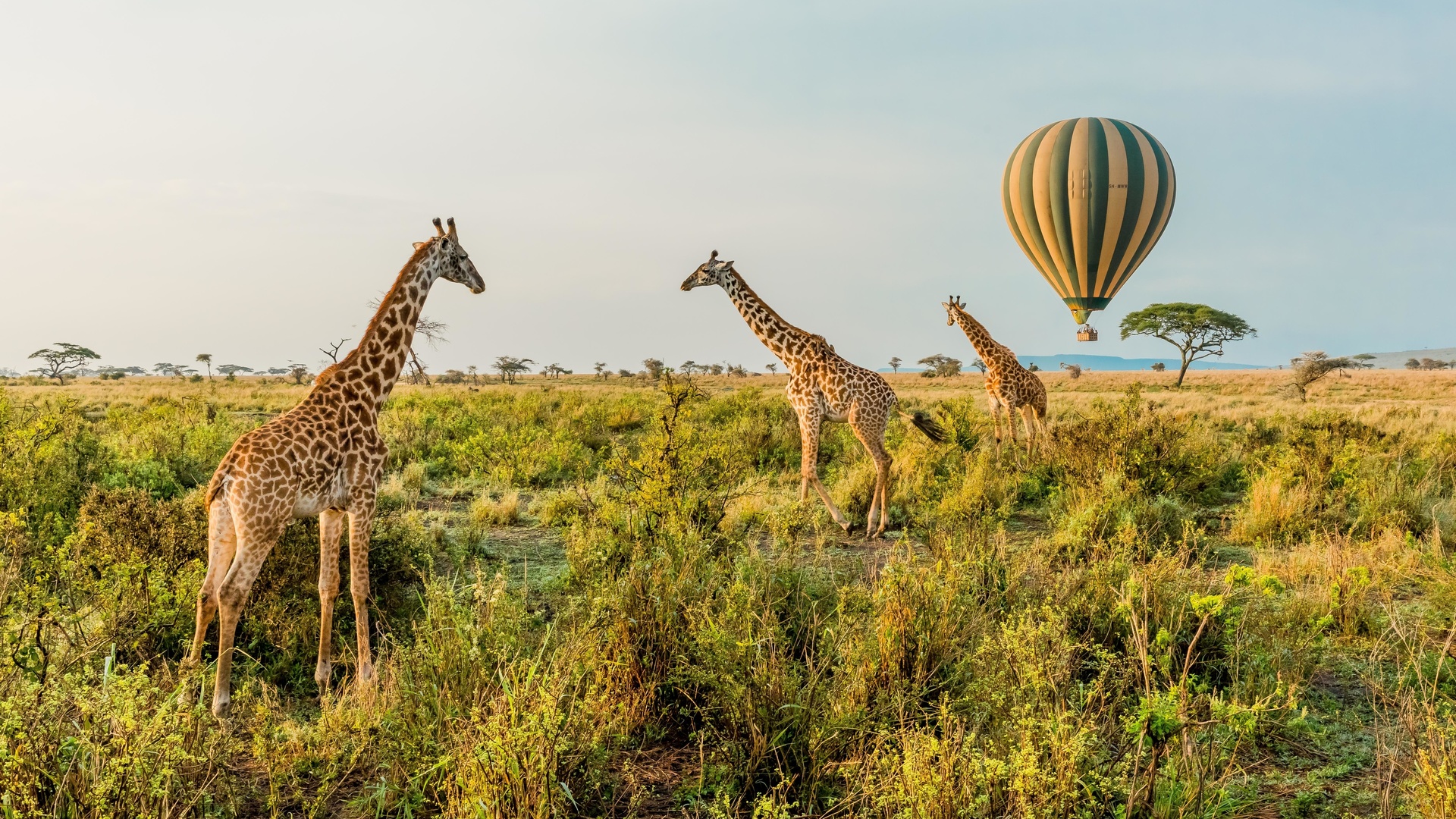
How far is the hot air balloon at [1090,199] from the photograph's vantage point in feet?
65.3

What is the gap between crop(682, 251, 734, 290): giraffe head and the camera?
30.9ft

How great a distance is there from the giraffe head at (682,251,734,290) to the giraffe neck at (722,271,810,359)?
97mm

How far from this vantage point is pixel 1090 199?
790 inches

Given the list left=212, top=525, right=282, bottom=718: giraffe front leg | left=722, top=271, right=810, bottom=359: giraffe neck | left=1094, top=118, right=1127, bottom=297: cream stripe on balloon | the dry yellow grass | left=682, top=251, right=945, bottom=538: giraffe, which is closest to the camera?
left=212, top=525, right=282, bottom=718: giraffe front leg

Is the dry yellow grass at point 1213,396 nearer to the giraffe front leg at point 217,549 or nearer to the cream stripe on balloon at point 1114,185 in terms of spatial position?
the cream stripe on balloon at point 1114,185

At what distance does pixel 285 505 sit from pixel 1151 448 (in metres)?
8.85

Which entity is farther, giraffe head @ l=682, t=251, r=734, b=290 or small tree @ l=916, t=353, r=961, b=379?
small tree @ l=916, t=353, r=961, b=379

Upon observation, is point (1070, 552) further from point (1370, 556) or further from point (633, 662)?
point (633, 662)

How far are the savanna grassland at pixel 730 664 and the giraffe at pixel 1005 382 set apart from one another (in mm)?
4558

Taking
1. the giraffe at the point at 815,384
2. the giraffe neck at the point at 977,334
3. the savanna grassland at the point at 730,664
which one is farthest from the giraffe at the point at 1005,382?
the savanna grassland at the point at 730,664

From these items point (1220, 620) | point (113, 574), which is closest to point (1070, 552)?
point (1220, 620)

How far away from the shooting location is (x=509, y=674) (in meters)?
3.50

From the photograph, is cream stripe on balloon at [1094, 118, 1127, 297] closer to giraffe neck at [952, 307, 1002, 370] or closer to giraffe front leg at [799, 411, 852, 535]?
giraffe neck at [952, 307, 1002, 370]

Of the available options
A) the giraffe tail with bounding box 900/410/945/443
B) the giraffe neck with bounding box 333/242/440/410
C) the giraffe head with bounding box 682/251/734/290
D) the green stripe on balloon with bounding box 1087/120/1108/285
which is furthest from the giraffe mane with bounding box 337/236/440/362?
the green stripe on balloon with bounding box 1087/120/1108/285
